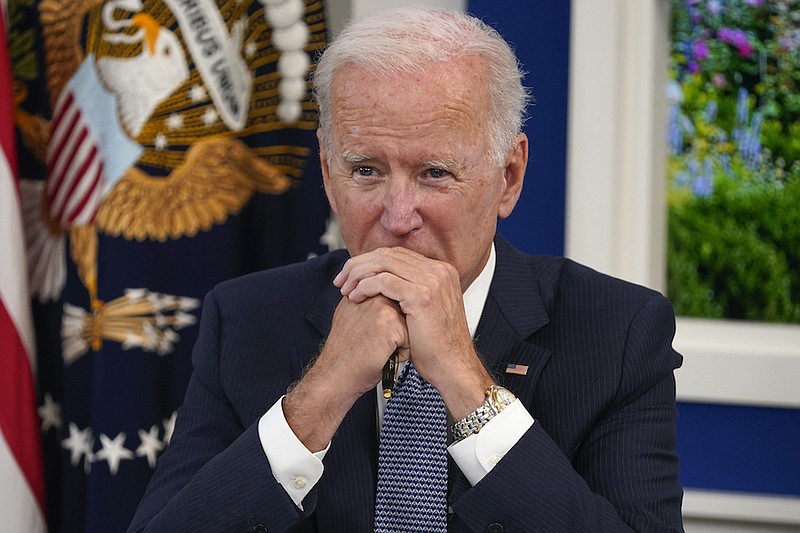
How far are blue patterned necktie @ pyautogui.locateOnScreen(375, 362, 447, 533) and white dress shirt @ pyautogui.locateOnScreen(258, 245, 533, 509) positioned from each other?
12 centimetres

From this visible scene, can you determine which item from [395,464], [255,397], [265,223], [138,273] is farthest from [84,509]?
[395,464]

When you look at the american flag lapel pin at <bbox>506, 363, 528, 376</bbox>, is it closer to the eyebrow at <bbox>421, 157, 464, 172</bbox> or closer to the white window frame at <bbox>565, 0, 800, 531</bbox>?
the eyebrow at <bbox>421, 157, 464, 172</bbox>

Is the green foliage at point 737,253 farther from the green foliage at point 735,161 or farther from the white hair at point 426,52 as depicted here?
the white hair at point 426,52

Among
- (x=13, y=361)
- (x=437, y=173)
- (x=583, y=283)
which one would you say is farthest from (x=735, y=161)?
(x=13, y=361)

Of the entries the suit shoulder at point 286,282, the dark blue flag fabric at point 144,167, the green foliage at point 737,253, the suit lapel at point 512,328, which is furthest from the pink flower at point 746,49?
the suit shoulder at point 286,282

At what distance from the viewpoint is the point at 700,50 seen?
3.18 meters

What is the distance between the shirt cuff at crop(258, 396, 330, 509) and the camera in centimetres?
163

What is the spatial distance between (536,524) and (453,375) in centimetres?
25

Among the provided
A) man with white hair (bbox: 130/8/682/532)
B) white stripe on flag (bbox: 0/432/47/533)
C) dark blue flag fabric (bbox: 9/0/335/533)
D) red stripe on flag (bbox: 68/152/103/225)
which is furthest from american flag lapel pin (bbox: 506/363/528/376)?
white stripe on flag (bbox: 0/432/47/533)

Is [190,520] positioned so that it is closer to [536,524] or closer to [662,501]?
[536,524]

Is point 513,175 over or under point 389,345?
over

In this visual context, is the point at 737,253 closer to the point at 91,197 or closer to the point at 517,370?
the point at 517,370

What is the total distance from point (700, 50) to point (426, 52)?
1.78 meters

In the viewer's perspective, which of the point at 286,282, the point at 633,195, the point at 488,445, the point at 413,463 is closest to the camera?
the point at 488,445
